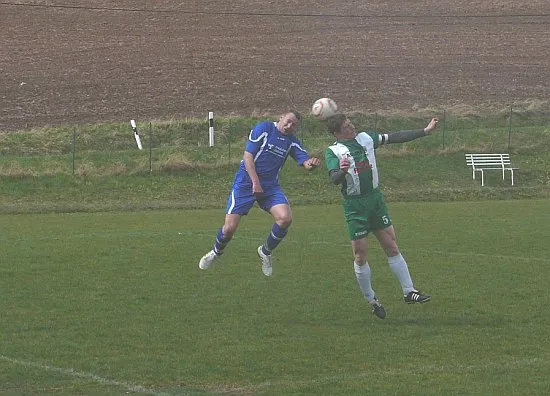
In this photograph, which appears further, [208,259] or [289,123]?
[208,259]

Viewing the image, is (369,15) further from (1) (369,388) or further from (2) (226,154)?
(1) (369,388)

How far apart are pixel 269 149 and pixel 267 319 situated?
253cm

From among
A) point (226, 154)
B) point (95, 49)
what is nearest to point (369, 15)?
point (95, 49)

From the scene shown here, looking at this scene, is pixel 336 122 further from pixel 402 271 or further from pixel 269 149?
pixel 269 149

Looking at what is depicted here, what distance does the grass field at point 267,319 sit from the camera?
380 inches

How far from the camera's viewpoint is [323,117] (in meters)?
12.8

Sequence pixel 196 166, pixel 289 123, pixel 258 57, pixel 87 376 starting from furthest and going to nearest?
pixel 258 57, pixel 196 166, pixel 289 123, pixel 87 376

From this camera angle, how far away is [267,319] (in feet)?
40.9

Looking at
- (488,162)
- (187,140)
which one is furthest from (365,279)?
(187,140)

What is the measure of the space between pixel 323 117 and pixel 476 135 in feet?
82.9

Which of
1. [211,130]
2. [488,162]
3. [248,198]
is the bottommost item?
[488,162]

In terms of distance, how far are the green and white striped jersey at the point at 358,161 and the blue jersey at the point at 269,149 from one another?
55.9 inches

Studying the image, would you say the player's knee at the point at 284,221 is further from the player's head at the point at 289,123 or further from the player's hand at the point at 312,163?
the player's head at the point at 289,123

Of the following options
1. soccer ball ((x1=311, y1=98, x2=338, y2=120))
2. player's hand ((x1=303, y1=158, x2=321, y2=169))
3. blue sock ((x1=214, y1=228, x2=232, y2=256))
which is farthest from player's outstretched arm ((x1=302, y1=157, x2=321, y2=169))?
blue sock ((x1=214, y1=228, x2=232, y2=256))
